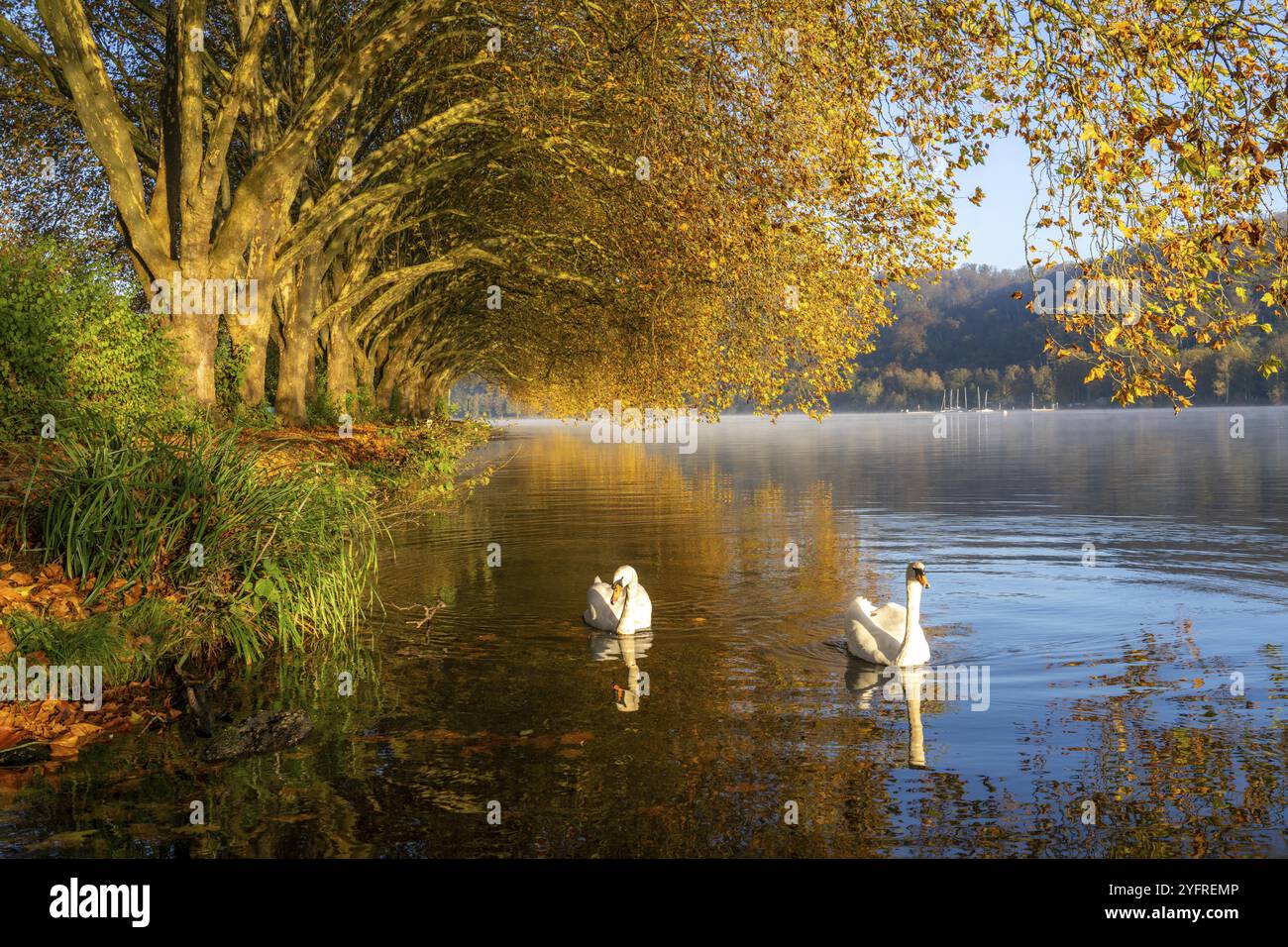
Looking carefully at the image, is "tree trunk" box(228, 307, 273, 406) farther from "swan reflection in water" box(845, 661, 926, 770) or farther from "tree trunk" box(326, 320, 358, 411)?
"swan reflection in water" box(845, 661, 926, 770)

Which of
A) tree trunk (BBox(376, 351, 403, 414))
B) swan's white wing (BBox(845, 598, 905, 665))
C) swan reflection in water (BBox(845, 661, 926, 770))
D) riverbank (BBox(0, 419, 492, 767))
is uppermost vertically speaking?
tree trunk (BBox(376, 351, 403, 414))

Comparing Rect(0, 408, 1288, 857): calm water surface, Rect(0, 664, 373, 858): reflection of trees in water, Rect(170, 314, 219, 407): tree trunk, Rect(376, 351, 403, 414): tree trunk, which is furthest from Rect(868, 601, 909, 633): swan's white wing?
Rect(376, 351, 403, 414): tree trunk

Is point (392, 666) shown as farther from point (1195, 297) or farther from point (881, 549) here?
point (881, 549)

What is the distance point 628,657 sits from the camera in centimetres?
1281

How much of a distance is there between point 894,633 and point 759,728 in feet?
10.1

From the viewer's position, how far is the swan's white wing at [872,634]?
12.0 meters

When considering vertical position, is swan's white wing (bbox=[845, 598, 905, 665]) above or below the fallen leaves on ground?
above

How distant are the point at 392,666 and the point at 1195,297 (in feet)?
28.6

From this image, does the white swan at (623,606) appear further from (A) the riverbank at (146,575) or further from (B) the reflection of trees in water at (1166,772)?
(B) the reflection of trees in water at (1166,772)

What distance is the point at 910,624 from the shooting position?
12.0 m

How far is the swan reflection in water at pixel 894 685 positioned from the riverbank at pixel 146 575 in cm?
575

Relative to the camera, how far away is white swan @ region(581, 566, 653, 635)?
1402cm

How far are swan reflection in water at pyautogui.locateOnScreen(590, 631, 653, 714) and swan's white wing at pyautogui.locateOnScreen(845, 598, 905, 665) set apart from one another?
237 cm

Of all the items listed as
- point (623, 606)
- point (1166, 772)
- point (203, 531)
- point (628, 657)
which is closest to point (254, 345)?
point (203, 531)
